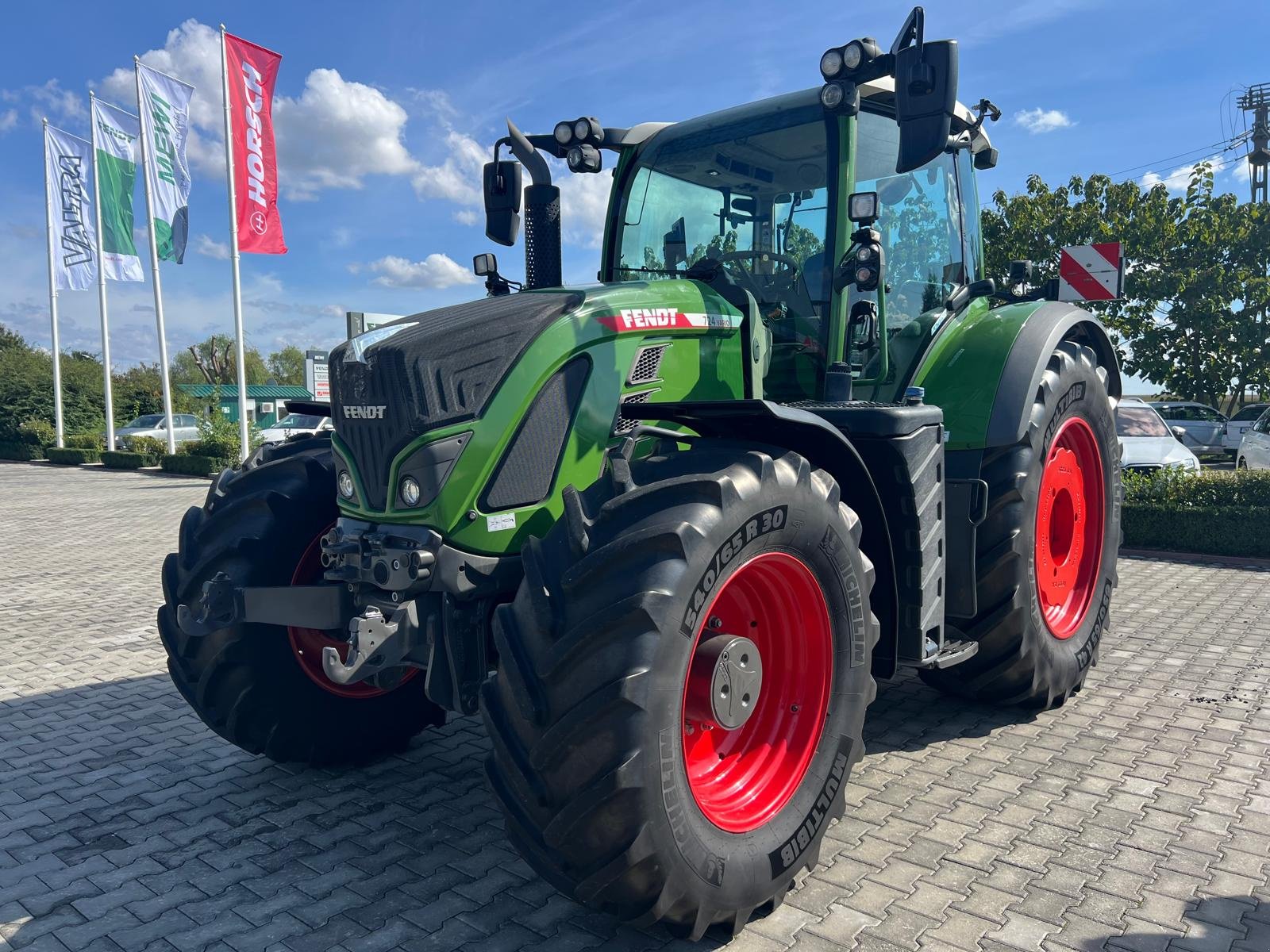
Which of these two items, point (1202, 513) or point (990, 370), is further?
point (1202, 513)

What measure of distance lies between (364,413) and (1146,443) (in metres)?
11.3

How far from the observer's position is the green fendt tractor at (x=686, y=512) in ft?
8.09

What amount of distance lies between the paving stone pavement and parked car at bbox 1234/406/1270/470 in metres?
8.44

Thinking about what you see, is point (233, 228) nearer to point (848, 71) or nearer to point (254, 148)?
point (254, 148)

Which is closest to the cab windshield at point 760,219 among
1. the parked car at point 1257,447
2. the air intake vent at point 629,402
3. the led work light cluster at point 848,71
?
the led work light cluster at point 848,71

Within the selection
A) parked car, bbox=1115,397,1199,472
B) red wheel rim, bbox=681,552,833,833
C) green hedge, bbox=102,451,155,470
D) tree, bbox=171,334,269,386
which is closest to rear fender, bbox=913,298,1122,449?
red wheel rim, bbox=681,552,833,833

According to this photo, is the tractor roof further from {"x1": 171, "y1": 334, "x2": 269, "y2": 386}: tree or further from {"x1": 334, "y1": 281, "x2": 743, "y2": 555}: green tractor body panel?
{"x1": 171, "y1": 334, "x2": 269, "y2": 386}: tree

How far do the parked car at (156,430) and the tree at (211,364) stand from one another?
30.3 meters

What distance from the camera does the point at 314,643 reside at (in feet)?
12.8

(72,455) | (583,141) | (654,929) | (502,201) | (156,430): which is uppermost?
(583,141)

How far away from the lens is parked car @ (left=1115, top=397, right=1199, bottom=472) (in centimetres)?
1151

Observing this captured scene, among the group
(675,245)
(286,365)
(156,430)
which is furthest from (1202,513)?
(286,365)

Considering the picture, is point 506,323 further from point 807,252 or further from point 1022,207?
point 1022,207

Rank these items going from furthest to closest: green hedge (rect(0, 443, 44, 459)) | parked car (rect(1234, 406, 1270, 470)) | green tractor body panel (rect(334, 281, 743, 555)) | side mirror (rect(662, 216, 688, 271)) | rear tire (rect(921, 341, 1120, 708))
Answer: green hedge (rect(0, 443, 44, 459)) → parked car (rect(1234, 406, 1270, 470)) → side mirror (rect(662, 216, 688, 271)) → rear tire (rect(921, 341, 1120, 708)) → green tractor body panel (rect(334, 281, 743, 555))
